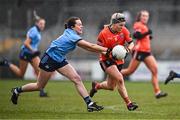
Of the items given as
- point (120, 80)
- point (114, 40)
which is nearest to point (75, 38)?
point (114, 40)

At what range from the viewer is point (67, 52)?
15695 mm

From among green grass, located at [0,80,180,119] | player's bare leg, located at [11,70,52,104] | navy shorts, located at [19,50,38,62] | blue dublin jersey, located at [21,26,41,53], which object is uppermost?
blue dublin jersey, located at [21,26,41,53]

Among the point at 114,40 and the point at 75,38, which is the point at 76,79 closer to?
the point at 75,38

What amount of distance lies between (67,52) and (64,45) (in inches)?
10.0

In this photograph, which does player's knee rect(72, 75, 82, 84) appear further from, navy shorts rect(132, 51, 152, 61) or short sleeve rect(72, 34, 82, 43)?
navy shorts rect(132, 51, 152, 61)

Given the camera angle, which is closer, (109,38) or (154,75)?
(109,38)

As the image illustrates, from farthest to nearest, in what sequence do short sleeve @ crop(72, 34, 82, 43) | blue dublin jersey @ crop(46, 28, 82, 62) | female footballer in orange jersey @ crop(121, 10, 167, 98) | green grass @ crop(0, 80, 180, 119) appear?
1. female footballer in orange jersey @ crop(121, 10, 167, 98)
2. blue dublin jersey @ crop(46, 28, 82, 62)
3. short sleeve @ crop(72, 34, 82, 43)
4. green grass @ crop(0, 80, 180, 119)

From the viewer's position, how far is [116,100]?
19328 millimetres

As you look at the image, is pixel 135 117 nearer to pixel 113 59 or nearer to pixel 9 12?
pixel 113 59

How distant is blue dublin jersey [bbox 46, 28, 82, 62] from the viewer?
15281 millimetres

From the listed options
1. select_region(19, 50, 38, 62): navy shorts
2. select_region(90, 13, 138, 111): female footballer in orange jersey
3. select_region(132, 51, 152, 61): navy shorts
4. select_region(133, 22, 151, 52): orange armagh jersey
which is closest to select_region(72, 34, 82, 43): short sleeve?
select_region(90, 13, 138, 111): female footballer in orange jersey

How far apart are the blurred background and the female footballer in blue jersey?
15.5m

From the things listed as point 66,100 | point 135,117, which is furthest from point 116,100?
point 135,117

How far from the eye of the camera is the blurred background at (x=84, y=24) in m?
31.4
